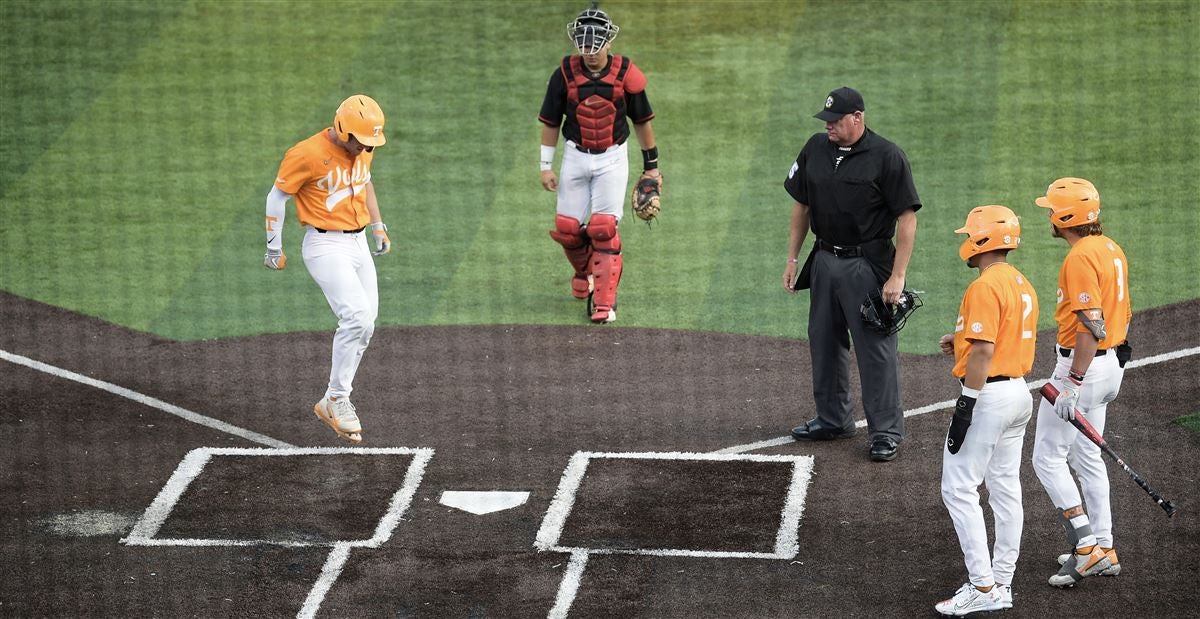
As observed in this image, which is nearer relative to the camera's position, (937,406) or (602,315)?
(937,406)

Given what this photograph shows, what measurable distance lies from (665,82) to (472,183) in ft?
8.94

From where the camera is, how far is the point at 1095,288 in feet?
21.7

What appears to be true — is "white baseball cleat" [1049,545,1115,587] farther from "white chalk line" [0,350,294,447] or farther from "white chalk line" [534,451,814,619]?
"white chalk line" [0,350,294,447]

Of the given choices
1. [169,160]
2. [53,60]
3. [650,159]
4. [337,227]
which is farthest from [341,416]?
[53,60]

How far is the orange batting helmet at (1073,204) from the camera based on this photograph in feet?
21.9

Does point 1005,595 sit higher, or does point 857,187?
point 857,187

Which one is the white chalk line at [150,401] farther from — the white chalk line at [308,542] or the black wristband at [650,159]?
the black wristband at [650,159]

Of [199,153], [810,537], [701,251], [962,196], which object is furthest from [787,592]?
[199,153]

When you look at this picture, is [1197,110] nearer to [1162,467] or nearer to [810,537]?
[1162,467]

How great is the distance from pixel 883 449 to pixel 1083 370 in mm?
1771

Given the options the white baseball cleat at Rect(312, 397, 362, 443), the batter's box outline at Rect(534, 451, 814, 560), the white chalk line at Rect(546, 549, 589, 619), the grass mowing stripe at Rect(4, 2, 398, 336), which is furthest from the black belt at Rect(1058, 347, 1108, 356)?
the grass mowing stripe at Rect(4, 2, 398, 336)

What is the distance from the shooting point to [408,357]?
33.0 ft

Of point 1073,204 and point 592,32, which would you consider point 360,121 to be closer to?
point 592,32

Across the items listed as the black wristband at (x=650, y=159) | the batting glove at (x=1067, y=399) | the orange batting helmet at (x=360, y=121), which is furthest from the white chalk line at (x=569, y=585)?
the black wristband at (x=650, y=159)
